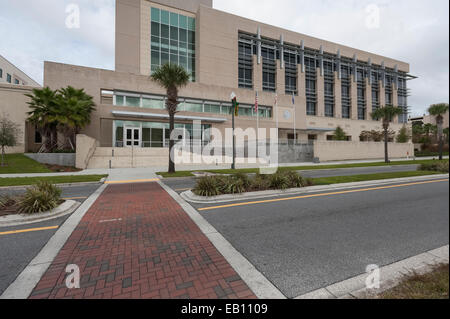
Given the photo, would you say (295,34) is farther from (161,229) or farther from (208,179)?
(161,229)

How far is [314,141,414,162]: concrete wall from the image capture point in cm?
2988

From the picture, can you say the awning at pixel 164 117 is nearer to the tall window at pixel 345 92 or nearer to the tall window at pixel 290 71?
the tall window at pixel 290 71

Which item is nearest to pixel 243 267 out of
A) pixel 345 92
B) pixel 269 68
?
pixel 269 68

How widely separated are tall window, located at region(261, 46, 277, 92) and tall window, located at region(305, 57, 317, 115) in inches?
396

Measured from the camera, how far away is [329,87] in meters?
53.2

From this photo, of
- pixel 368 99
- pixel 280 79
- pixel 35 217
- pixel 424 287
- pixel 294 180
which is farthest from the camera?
pixel 368 99

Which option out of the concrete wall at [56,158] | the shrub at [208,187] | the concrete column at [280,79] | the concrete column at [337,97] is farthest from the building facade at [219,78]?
the shrub at [208,187]

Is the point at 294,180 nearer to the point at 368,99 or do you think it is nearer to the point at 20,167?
the point at 20,167

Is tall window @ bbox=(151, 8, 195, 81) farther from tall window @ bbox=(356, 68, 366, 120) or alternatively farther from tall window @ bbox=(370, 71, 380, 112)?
tall window @ bbox=(370, 71, 380, 112)

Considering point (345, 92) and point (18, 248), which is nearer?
point (18, 248)

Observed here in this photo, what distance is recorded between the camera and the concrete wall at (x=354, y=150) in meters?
29.9

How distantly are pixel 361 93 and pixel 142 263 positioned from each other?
71.3m

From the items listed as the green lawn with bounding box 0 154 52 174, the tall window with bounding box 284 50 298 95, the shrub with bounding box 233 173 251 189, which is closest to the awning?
the green lawn with bounding box 0 154 52 174

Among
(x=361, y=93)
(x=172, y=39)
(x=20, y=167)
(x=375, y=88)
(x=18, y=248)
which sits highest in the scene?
(x=172, y=39)
